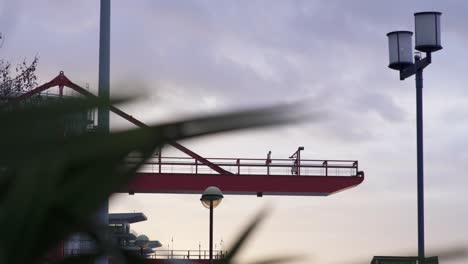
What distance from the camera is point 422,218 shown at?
14781 mm

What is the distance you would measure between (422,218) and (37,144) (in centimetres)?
1431

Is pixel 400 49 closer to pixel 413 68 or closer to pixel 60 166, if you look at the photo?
pixel 413 68

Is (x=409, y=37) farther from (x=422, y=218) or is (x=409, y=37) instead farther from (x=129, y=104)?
(x=129, y=104)

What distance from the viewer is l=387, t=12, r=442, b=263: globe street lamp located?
1481 cm

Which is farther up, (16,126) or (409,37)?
(409,37)

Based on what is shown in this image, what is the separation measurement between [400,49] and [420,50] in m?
0.26

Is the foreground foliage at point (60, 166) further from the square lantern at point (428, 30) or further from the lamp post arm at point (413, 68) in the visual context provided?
the lamp post arm at point (413, 68)

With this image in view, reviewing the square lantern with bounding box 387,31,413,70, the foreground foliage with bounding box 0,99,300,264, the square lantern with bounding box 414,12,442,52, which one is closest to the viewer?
the foreground foliage with bounding box 0,99,300,264

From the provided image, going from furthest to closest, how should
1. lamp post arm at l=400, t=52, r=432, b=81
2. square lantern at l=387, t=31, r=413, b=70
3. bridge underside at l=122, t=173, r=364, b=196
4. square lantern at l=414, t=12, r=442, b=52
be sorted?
bridge underside at l=122, t=173, r=364, b=196
lamp post arm at l=400, t=52, r=432, b=81
square lantern at l=387, t=31, r=413, b=70
square lantern at l=414, t=12, r=442, b=52

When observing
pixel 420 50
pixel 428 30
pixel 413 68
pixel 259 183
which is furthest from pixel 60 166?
pixel 259 183

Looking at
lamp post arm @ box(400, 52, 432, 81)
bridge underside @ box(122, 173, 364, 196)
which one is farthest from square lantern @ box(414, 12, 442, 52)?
bridge underside @ box(122, 173, 364, 196)

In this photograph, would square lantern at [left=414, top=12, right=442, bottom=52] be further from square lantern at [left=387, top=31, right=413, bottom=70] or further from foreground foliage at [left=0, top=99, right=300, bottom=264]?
foreground foliage at [left=0, top=99, right=300, bottom=264]

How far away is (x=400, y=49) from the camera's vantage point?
15.2m

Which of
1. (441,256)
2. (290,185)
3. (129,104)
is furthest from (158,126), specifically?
(290,185)
